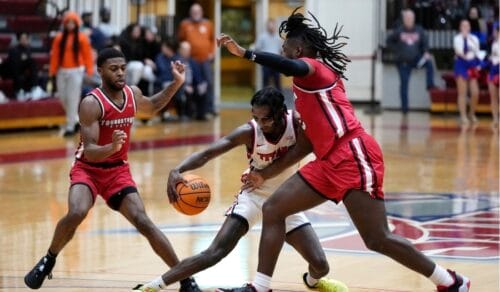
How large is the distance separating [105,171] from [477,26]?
16116 mm

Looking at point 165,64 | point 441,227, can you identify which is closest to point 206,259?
point 441,227

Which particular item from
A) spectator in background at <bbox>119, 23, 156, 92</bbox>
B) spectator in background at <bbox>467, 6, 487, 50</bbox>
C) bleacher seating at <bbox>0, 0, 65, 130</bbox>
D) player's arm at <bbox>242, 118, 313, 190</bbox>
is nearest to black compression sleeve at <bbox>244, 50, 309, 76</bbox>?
player's arm at <bbox>242, 118, 313, 190</bbox>

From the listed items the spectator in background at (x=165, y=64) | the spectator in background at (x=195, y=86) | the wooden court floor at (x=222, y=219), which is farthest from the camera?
the spectator in background at (x=195, y=86)

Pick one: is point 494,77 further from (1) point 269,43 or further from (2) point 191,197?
(2) point 191,197

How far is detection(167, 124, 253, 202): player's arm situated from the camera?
23.7ft

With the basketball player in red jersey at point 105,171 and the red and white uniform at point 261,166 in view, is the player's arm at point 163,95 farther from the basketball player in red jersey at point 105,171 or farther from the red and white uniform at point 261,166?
the red and white uniform at point 261,166

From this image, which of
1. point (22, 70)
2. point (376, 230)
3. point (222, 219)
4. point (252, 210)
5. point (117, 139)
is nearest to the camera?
point (376, 230)

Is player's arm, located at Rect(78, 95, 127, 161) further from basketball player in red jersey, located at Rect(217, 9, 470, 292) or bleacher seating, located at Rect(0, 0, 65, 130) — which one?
bleacher seating, located at Rect(0, 0, 65, 130)

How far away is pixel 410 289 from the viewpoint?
301 inches

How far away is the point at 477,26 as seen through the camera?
74.1 ft

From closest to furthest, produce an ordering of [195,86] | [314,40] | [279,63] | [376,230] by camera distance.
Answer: [279,63] < [376,230] < [314,40] < [195,86]

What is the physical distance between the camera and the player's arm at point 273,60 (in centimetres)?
658

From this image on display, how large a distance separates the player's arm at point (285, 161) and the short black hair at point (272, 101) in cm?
18

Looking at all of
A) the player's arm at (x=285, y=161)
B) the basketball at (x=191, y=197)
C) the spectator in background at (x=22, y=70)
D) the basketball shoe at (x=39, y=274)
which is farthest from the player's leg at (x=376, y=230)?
the spectator in background at (x=22, y=70)
